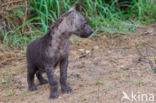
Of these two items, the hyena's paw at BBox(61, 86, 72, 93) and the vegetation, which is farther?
the vegetation

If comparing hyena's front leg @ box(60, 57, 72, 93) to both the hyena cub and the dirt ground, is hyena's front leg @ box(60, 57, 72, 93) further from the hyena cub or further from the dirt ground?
the dirt ground

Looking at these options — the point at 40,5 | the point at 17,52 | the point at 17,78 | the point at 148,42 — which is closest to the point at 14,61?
the point at 17,52

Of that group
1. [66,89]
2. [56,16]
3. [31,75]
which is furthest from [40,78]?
[56,16]

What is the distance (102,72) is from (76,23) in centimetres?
134

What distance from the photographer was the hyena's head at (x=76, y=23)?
13.6 feet

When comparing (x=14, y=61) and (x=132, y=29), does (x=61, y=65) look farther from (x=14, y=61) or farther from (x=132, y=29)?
(x=132, y=29)

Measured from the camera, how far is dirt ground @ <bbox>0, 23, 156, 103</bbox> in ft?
13.5

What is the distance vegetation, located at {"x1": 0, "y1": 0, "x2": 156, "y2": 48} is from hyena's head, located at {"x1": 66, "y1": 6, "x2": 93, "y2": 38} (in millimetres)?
2457

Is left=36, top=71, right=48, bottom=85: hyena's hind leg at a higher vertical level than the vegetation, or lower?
lower

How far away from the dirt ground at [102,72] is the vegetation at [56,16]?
355 millimetres

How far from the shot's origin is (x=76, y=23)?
165 inches

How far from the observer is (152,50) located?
5.91 meters

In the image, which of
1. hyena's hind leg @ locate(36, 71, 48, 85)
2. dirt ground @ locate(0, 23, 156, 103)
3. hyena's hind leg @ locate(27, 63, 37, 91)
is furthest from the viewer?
hyena's hind leg @ locate(36, 71, 48, 85)

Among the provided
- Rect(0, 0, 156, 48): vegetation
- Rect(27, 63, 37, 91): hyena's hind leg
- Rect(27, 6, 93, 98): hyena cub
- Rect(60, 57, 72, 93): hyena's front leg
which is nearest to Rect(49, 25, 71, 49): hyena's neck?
Rect(27, 6, 93, 98): hyena cub
